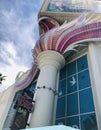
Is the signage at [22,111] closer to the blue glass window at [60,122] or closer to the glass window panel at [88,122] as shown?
the blue glass window at [60,122]

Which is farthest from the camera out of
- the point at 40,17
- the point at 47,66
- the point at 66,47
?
→ the point at 40,17

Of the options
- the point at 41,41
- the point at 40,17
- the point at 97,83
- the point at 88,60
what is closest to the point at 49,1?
the point at 40,17

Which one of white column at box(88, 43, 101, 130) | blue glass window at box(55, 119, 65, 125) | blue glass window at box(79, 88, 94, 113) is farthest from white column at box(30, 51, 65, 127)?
white column at box(88, 43, 101, 130)

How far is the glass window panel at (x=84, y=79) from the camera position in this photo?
9.02 meters

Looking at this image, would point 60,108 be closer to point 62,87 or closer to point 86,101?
point 62,87

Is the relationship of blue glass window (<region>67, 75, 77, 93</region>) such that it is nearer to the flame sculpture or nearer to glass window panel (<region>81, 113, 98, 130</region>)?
the flame sculpture

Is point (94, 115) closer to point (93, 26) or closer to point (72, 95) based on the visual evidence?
point (72, 95)

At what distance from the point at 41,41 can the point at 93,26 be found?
3.46 meters

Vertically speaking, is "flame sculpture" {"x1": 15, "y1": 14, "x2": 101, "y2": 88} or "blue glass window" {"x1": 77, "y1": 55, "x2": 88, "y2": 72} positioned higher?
"flame sculpture" {"x1": 15, "y1": 14, "x2": 101, "y2": 88}

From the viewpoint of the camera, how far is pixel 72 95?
9289 mm

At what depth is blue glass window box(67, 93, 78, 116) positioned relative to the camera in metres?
Answer: 8.51

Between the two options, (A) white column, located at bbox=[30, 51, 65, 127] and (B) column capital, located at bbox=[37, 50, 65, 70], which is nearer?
(A) white column, located at bbox=[30, 51, 65, 127]

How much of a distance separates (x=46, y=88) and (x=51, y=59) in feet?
6.26

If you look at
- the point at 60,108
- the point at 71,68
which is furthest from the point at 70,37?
the point at 60,108
